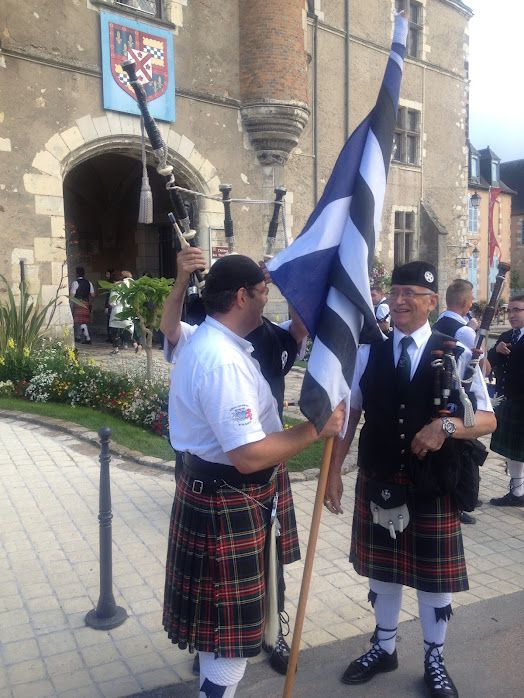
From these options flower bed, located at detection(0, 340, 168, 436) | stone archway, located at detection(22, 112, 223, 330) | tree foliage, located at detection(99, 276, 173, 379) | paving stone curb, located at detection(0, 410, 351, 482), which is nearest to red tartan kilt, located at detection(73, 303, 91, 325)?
stone archway, located at detection(22, 112, 223, 330)

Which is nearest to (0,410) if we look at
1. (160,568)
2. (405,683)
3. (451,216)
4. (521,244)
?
(160,568)

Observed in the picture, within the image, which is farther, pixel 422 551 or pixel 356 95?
pixel 356 95

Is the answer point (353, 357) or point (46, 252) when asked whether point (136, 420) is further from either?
point (353, 357)

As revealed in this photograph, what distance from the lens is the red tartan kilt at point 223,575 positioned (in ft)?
7.54

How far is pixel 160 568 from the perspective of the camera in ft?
13.6

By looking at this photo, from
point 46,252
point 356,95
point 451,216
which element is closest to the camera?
point 46,252

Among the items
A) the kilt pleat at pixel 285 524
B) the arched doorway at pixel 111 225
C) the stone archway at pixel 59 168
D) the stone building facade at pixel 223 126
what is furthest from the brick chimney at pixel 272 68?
the kilt pleat at pixel 285 524

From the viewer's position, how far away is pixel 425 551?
2812 mm

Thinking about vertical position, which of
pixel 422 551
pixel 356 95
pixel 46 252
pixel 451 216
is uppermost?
pixel 356 95

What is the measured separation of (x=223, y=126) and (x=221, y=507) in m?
12.8

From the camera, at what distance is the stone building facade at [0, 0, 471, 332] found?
36.2 feet

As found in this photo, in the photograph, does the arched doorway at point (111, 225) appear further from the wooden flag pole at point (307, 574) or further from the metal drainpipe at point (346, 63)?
the wooden flag pole at point (307, 574)

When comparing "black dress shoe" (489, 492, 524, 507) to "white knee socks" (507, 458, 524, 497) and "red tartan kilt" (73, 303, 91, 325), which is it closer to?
"white knee socks" (507, 458, 524, 497)

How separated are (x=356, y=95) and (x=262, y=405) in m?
17.4
